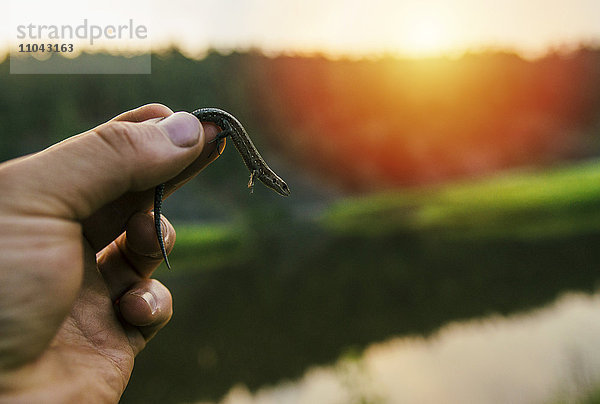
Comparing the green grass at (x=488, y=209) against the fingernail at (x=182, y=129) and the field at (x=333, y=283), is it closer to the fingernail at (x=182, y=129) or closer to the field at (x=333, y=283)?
the field at (x=333, y=283)

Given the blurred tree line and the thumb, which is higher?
the thumb

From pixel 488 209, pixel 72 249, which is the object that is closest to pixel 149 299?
pixel 72 249

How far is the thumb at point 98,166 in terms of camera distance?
2139 millimetres

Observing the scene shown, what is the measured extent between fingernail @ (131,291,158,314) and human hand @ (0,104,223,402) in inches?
2.9

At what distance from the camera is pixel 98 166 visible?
2.27m

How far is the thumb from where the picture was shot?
7.02ft

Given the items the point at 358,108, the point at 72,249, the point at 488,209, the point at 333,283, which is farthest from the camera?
the point at 358,108

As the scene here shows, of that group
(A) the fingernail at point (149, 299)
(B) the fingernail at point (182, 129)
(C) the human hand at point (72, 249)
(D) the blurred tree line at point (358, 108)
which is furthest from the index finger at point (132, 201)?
(D) the blurred tree line at point (358, 108)

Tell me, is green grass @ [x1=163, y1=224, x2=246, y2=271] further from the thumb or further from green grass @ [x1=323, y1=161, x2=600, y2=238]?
the thumb

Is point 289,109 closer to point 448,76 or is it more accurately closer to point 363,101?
point 363,101

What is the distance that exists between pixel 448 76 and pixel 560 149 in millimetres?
13690

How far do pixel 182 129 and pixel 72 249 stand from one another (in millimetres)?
756

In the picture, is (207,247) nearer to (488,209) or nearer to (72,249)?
(488,209)

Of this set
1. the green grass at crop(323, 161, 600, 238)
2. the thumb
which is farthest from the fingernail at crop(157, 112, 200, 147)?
the green grass at crop(323, 161, 600, 238)
